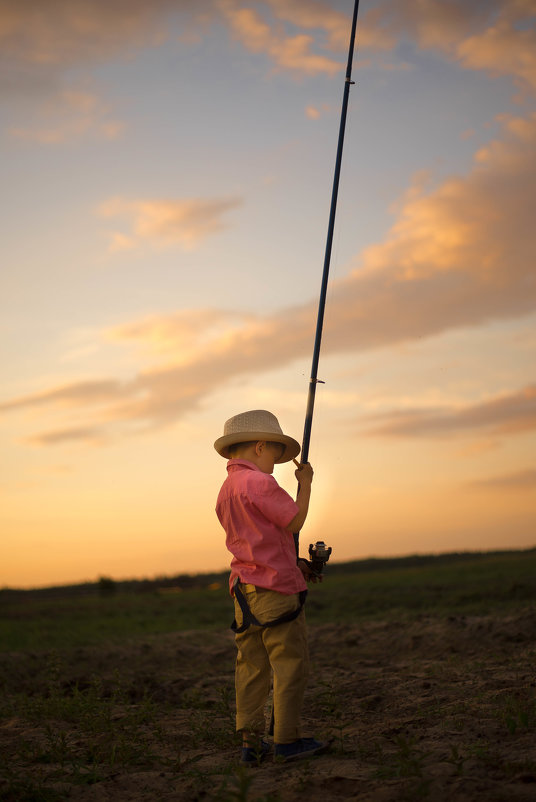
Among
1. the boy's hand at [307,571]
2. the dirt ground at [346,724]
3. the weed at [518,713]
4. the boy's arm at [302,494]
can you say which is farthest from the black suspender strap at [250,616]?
the weed at [518,713]

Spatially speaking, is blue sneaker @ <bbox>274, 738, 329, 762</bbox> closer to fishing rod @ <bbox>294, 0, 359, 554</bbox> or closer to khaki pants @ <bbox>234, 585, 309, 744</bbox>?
khaki pants @ <bbox>234, 585, 309, 744</bbox>

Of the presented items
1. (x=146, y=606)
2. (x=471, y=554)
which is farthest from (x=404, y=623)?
(x=471, y=554)

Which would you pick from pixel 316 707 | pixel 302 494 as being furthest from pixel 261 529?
pixel 316 707

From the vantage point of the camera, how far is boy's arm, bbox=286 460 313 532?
192 inches

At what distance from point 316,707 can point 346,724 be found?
93cm

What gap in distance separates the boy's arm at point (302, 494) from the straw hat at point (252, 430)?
0.21 m

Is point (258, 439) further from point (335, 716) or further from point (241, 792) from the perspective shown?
point (335, 716)

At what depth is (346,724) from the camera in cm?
620

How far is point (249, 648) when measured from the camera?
16.6ft

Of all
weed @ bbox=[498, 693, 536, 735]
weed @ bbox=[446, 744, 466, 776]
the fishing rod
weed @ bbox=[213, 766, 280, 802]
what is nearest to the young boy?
the fishing rod

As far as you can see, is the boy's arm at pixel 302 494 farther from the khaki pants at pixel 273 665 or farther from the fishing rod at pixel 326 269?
the khaki pants at pixel 273 665

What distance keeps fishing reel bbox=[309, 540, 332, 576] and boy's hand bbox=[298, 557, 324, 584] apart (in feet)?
0.07

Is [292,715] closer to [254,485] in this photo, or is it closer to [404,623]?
[254,485]

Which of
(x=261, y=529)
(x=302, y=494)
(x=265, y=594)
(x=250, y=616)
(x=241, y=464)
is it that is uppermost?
(x=241, y=464)
